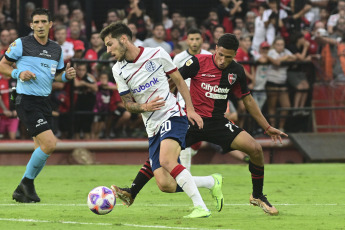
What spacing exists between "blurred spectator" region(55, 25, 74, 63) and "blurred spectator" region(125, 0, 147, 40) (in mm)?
1563

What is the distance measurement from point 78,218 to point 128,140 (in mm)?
8184

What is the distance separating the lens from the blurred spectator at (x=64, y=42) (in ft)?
52.5

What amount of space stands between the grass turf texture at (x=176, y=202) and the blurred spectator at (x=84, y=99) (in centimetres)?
116

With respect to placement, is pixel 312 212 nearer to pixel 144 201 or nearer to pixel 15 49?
pixel 144 201

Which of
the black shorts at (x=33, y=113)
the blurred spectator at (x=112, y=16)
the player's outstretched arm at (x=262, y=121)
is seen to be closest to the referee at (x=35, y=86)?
the black shorts at (x=33, y=113)

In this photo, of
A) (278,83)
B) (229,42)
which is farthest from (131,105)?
(278,83)

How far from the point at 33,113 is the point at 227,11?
8.77 meters

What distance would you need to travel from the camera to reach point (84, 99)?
16.5 m

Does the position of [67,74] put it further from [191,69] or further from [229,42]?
[229,42]

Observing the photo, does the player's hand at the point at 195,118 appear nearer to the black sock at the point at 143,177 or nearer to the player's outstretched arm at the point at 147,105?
the player's outstretched arm at the point at 147,105

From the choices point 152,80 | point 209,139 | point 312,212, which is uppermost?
point 152,80

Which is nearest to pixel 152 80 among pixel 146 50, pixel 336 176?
pixel 146 50

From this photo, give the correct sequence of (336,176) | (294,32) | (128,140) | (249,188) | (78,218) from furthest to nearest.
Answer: (294,32) < (128,140) < (336,176) < (249,188) < (78,218)

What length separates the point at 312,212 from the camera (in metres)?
9.11
